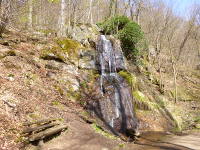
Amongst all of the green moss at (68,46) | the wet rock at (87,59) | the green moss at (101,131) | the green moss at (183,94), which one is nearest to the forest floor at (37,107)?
the green moss at (101,131)

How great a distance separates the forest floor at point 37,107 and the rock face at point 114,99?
1269mm

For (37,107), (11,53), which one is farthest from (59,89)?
(11,53)

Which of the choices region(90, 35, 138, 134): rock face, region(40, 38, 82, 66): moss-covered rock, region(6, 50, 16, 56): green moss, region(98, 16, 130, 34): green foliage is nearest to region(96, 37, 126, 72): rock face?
region(90, 35, 138, 134): rock face

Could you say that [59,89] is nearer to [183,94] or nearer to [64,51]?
[64,51]

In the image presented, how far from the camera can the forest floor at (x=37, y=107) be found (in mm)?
10195

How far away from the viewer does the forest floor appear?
33.4 ft

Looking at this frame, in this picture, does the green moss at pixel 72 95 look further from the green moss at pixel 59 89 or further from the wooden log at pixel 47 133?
the wooden log at pixel 47 133

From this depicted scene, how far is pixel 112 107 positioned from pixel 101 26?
1279 cm

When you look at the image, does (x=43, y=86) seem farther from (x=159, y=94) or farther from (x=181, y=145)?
(x=159, y=94)

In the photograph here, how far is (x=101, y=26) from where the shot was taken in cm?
2698

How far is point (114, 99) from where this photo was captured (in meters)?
16.9

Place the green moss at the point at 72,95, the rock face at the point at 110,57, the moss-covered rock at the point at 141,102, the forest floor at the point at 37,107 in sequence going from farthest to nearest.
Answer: the moss-covered rock at the point at 141,102 < the rock face at the point at 110,57 < the green moss at the point at 72,95 < the forest floor at the point at 37,107

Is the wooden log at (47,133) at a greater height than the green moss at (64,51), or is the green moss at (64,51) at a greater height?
the green moss at (64,51)

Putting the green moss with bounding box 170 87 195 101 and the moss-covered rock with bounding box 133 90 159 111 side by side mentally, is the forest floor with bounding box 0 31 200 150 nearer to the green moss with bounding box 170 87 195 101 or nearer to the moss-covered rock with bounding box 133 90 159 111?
the moss-covered rock with bounding box 133 90 159 111
